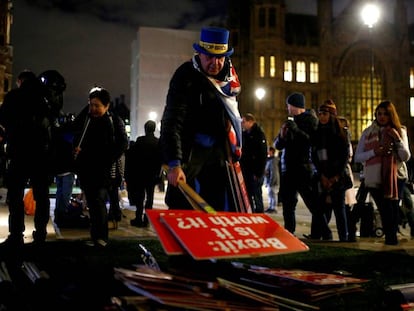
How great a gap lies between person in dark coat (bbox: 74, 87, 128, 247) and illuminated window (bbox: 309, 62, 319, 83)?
52.9 metres

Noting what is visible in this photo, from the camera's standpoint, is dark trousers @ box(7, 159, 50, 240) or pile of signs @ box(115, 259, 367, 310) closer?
pile of signs @ box(115, 259, 367, 310)

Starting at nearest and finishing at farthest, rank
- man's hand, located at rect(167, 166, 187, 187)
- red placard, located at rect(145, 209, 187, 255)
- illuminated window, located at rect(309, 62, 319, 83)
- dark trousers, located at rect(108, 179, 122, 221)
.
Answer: red placard, located at rect(145, 209, 187, 255) < man's hand, located at rect(167, 166, 187, 187) < dark trousers, located at rect(108, 179, 122, 221) < illuminated window, located at rect(309, 62, 319, 83)

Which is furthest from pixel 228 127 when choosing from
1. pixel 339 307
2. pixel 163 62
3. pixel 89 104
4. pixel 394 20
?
pixel 394 20

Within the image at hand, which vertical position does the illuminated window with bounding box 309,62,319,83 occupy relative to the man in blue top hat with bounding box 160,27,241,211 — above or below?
above

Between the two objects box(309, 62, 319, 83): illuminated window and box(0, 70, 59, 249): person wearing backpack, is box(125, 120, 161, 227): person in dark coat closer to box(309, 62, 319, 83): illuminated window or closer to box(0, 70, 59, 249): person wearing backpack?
box(0, 70, 59, 249): person wearing backpack

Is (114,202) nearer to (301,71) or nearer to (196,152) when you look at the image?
(196,152)

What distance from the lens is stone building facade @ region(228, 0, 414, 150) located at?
177 feet

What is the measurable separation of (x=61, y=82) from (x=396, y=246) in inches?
195

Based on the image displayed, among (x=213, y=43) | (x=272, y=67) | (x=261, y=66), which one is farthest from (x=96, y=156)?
(x=272, y=67)

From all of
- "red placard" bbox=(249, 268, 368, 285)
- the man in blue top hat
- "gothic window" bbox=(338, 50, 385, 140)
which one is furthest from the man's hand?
"gothic window" bbox=(338, 50, 385, 140)

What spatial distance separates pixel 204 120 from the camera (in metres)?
3.71

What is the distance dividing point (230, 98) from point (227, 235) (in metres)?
1.18

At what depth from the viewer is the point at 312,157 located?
705cm

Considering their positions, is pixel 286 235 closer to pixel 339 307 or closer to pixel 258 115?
pixel 339 307
